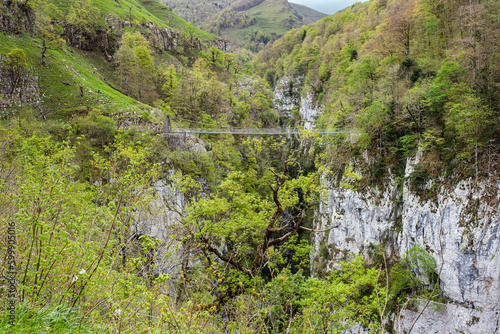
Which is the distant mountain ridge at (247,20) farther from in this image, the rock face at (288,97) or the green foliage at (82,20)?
the green foliage at (82,20)

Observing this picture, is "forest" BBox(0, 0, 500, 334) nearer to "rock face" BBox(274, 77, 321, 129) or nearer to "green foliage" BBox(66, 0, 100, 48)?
"green foliage" BBox(66, 0, 100, 48)

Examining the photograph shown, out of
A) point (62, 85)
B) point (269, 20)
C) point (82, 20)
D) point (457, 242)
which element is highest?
point (269, 20)

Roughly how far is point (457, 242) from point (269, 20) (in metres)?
150

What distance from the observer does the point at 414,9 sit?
1647cm

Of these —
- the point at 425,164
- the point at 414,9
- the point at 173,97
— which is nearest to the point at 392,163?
the point at 425,164

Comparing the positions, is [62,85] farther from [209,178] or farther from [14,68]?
[209,178]

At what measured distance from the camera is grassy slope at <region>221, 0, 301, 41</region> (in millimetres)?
114500

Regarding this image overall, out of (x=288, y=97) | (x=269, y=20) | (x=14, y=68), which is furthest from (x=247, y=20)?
(x=14, y=68)

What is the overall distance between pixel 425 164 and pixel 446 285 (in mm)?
5338

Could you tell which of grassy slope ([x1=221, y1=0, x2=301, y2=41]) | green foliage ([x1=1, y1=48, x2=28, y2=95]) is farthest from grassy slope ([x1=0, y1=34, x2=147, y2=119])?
grassy slope ([x1=221, y1=0, x2=301, y2=41])

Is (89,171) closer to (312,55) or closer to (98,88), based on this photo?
(98,88)

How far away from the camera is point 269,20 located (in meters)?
133

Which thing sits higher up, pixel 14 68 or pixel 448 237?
pixel 14 68

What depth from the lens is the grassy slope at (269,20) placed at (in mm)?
114500
